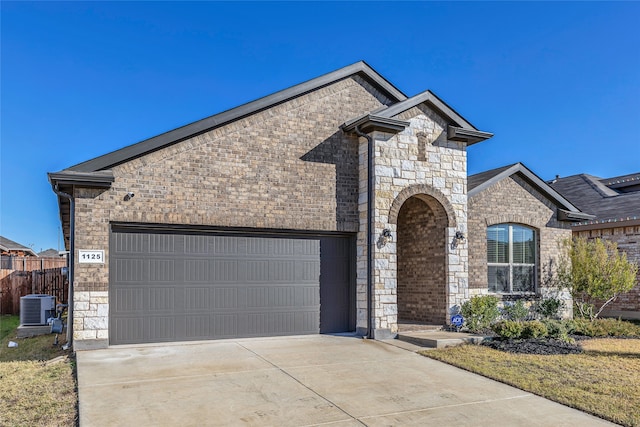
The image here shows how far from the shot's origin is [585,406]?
6156mm

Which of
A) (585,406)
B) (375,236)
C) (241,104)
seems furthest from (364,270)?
(585,406)

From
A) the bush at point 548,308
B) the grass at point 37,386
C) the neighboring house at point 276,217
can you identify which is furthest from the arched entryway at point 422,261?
the grass at point 37,386

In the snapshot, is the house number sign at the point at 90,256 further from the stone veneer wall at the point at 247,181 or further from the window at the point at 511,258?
the window at the point at 511,258

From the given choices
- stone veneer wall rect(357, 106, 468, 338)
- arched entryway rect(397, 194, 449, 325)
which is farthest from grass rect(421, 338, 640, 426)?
arched entryway rect(397, 194, 449, 325)

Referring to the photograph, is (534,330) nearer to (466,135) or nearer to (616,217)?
(466,135)

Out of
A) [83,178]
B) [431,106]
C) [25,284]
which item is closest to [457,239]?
[431,106]

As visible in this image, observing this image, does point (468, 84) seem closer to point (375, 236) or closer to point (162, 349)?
point (375, 236)

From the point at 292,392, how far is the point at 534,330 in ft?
20.2

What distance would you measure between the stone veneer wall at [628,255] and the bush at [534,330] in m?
6.89

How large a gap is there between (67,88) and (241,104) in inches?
366

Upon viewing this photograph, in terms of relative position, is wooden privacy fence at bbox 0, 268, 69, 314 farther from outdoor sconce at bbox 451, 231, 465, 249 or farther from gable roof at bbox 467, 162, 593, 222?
gable roof at bbox 467, 162, 593, 222

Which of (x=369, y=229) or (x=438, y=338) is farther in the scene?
(x=369, y=229)

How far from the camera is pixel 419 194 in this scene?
479 inches

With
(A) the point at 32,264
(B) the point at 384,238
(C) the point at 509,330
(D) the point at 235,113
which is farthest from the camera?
(A) the point at 32,264
